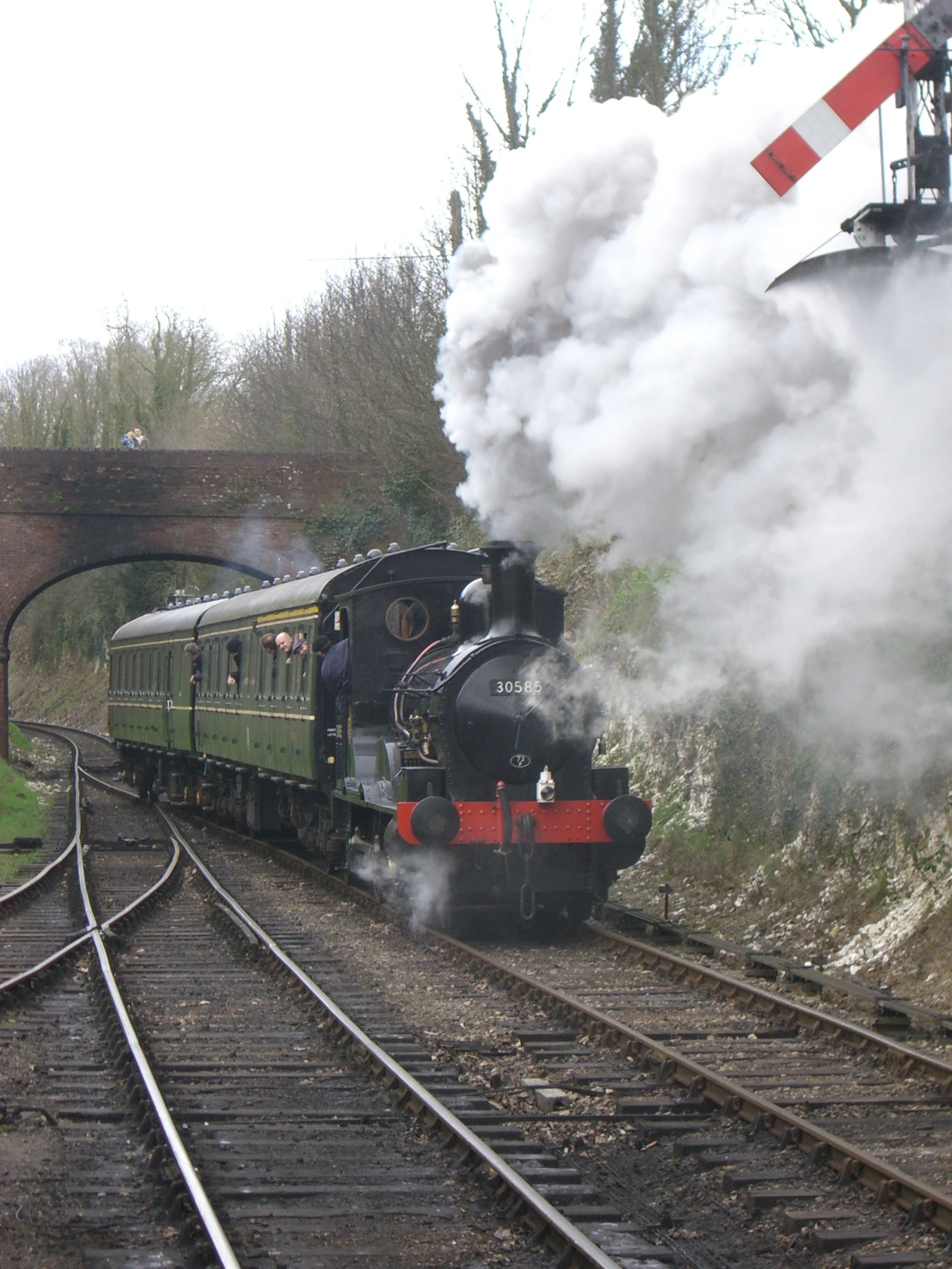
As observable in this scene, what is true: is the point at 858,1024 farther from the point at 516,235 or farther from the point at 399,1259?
the point at 516,235

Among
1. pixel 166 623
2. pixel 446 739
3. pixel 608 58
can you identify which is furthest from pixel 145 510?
pixel 446 739

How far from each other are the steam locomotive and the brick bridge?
36.9 feet

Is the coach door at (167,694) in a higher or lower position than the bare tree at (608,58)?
lower

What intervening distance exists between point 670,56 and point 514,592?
35.9 feet

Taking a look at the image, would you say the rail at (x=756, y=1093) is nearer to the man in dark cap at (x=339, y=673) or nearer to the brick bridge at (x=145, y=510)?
the man in dark cap at (x=339, y=673)

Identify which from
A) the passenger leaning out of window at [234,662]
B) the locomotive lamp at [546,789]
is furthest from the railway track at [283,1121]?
the passenger leaning out of window at [234,662]

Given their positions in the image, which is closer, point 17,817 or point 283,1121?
point 283,1121

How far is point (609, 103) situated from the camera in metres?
8.40

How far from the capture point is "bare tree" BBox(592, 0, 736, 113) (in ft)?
60.3

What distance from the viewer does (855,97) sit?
21.0 ft

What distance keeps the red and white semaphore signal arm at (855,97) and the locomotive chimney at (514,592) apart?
173 inches

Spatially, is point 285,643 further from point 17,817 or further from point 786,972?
point 17,817

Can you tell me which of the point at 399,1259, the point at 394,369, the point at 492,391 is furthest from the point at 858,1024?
the point at 394,369

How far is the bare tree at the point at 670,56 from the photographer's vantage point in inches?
724
